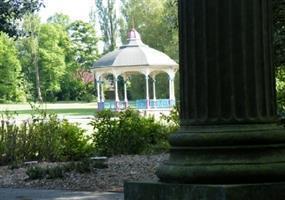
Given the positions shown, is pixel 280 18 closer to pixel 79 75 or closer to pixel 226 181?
pixel 226 181

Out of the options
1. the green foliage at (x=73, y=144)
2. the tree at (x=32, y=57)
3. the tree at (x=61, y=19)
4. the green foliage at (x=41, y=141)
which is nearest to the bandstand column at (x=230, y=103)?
the green foliage at (x=41, y=141)

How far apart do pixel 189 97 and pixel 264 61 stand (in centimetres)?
42

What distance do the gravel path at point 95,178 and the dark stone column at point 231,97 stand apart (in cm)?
668

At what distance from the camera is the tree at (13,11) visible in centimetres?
1305

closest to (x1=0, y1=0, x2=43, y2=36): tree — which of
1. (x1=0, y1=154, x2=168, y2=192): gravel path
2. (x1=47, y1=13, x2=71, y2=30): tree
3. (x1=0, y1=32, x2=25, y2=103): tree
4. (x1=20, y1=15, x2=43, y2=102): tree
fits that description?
(x1=0, y1=154, x2=168, y2=192): gravel path

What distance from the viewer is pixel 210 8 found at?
353 centimetres

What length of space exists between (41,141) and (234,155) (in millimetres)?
12502

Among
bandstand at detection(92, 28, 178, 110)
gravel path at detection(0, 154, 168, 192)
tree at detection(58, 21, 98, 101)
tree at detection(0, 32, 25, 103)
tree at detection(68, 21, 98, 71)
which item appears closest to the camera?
gravel path at detection(0, 154, 168, 192)

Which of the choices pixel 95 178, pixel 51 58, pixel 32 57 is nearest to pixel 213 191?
pixel 95 178

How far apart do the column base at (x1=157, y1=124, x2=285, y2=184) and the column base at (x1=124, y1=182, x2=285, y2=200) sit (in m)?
0.07

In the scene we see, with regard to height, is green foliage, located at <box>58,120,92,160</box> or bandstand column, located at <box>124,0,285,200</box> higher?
bandstand column, located at <box>124,0,285,200</box>

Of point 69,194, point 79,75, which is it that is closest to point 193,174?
point 69,194

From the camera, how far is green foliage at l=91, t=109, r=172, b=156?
16750mm

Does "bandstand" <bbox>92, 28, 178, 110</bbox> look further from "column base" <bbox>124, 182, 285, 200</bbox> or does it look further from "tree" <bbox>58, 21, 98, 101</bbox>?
"column base" <bbox>124, 182, 285, 200</bbox>
